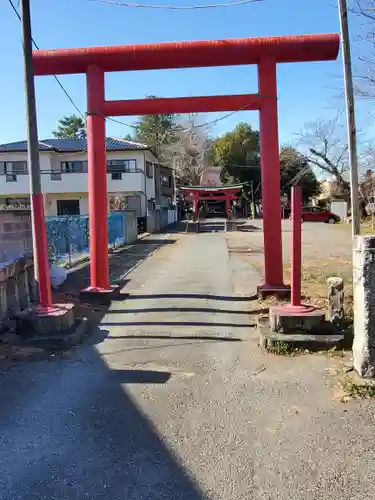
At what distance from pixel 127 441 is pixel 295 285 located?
10.6 feet

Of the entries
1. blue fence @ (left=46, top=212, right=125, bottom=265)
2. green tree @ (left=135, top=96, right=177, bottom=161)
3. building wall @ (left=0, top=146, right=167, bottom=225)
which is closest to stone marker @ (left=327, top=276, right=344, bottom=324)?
blue fence @ (left=46, top=212, right=125, bottom=265)

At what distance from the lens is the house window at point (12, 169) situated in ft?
113

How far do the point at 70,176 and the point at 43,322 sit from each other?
2953cm

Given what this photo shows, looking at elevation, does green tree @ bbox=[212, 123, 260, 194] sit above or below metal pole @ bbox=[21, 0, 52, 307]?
above

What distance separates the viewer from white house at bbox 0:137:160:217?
111 ft

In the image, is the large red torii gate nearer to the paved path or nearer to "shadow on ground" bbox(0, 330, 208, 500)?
the paved path

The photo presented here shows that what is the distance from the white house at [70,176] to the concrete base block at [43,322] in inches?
1091

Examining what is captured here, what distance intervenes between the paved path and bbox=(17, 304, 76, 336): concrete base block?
1.69ft

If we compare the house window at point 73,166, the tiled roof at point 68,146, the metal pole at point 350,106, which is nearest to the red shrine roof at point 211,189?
the tiled roof at point 68,146

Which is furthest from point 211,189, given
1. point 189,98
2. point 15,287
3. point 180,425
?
point 180,425

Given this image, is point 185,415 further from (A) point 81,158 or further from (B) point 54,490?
(A) point 81,158

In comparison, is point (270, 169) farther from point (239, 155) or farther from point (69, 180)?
point (239, 155)

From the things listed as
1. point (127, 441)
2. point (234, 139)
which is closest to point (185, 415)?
point (127, 441)

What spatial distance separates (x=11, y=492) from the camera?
2836mm
